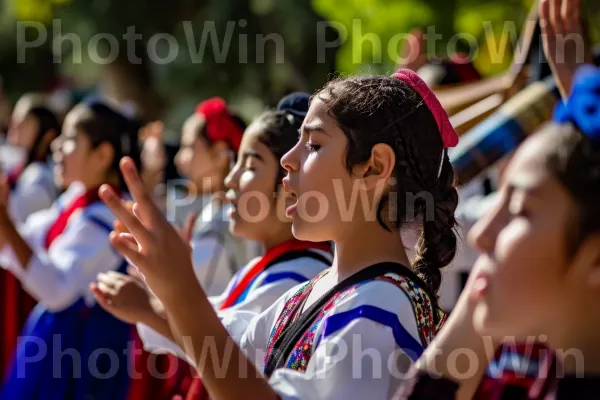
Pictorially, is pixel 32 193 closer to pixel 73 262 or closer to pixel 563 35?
pixel 73 262

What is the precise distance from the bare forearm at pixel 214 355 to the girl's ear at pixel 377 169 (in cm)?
46

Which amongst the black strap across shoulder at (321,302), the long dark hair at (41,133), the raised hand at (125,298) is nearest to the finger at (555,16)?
the black strap across shoulder at (321,302)

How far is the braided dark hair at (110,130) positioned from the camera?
422cm

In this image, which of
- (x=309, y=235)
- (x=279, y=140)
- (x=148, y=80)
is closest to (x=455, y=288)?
(x=279, y=140)

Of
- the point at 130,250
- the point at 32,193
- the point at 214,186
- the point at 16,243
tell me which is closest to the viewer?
the point at 130,250

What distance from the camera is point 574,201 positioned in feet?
4.40

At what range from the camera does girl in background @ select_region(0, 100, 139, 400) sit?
3.86 metres

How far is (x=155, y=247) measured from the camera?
155 cm

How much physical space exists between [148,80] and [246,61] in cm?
339

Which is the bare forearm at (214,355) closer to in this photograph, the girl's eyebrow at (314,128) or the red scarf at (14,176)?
the girl's eyebrow at (314,128)

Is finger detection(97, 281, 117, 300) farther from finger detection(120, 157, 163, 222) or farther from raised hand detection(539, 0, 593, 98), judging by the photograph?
raised hand detection(539, 0, 593, 98)

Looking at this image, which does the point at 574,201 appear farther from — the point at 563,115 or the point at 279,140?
the point at 279,140

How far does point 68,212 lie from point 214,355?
9.10ft

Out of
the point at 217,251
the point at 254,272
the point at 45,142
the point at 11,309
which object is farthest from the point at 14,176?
the point at 254,272
